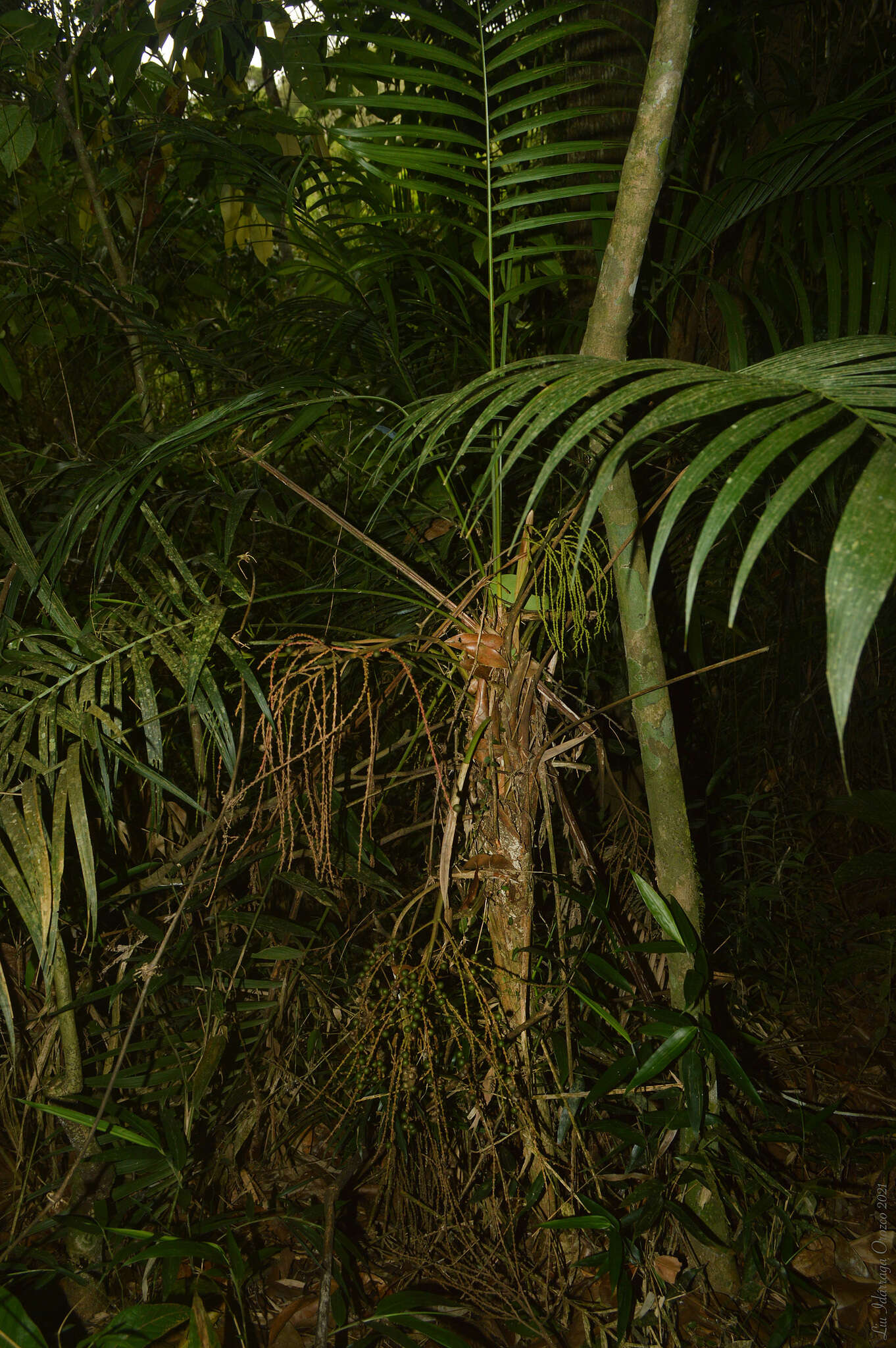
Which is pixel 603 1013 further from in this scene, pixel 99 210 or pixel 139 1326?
pixel 99 210

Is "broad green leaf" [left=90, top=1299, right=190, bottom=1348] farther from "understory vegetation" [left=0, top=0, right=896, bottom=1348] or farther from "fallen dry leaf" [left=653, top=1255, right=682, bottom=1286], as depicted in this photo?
"fallen dry leaf" [left=653, top=1255, right=682, bottom=1286]

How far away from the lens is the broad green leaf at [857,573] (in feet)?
1.25

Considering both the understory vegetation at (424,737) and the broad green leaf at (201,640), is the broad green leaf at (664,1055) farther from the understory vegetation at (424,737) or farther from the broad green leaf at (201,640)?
the broad green leaf at (201,640)

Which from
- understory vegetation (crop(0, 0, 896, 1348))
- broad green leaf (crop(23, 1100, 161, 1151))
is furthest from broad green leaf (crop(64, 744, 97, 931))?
broad green leaf (crop(23, 1100, 161, 1151))

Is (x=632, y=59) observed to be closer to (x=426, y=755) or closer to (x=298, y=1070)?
(x=426, y=755)

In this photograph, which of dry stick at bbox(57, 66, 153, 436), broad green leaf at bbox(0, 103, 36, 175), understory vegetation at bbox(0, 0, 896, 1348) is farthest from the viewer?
dry stick at bbox(57, 66, 153, 436)

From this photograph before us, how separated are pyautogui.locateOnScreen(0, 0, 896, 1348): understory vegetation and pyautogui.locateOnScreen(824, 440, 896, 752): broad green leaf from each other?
0.16 m

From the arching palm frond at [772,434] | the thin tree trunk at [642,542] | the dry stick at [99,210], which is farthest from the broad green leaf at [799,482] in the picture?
the dry stick at [99,210]

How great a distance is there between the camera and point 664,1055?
920mm

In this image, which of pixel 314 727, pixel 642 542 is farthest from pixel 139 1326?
pixel 642 542

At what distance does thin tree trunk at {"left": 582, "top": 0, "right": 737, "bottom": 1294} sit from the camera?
2.56 ft

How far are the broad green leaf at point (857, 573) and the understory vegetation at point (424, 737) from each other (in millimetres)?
160

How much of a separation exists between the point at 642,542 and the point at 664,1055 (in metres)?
0.53

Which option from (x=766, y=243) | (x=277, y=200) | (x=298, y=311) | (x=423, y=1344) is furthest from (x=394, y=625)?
(x=423, y=1344)
